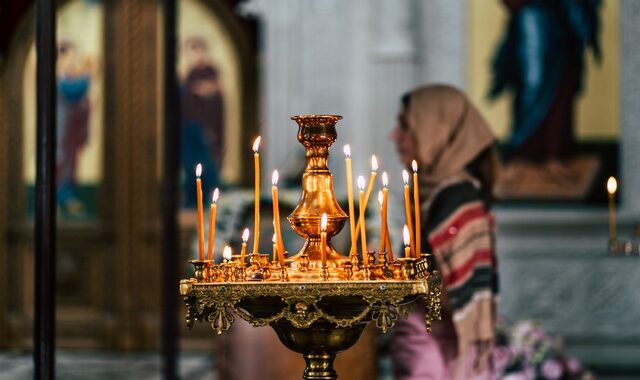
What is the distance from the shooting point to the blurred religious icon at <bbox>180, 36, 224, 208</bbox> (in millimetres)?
9961

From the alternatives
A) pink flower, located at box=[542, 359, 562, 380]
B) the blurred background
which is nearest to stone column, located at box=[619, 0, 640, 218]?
the blurred background

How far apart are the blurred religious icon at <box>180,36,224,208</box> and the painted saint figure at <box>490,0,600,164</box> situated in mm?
2148

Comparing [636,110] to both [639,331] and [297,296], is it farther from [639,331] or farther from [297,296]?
[297,296]

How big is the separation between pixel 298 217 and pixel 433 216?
1.49 metres

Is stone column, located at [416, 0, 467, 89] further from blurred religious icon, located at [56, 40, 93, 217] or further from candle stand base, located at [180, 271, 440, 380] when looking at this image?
candle stand base, located at [180, 271, 440, 380]

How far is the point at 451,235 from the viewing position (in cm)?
418

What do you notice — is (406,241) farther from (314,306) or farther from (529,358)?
(529,358)

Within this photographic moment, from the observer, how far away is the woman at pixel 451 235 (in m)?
4.17

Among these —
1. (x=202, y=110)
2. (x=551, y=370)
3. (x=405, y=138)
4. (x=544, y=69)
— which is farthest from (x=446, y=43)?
(x=405, y=138)

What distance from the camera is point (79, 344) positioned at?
33.2 feet

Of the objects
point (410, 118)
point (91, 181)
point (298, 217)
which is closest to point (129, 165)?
point (91, 181)

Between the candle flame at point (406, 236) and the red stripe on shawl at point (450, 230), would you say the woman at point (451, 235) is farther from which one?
the candle flame at point (406, 236)

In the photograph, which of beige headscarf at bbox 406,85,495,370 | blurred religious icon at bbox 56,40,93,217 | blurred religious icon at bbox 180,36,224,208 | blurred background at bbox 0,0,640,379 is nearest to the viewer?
beige headscarf at bbox 406,85,495,370

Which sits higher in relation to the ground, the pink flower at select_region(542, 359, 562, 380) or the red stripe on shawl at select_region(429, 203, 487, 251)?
the red stripe on shawl at select_region(429, 203, 487, 251)
